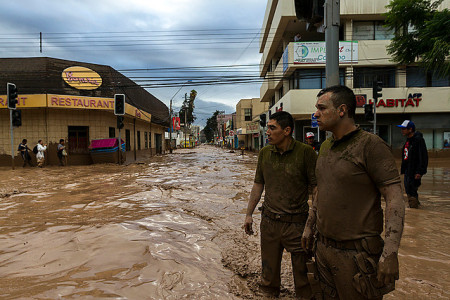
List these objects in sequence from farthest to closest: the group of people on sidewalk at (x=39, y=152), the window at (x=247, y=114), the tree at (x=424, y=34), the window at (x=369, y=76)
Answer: the window at (x=247, y=114) → the window at (x=369, y=76) → the group of people on sidewalk at (x=39, y=152) → the tree at (x=424, y=34)

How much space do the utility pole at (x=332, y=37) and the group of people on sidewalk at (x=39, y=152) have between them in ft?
53.9

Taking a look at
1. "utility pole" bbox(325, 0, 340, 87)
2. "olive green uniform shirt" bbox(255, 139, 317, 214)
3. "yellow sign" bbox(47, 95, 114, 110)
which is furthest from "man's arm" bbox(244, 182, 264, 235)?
"yellow sign" bbox(47, 95, 114, 110)

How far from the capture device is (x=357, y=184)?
185 centimetres

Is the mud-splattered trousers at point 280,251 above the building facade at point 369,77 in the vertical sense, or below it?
below

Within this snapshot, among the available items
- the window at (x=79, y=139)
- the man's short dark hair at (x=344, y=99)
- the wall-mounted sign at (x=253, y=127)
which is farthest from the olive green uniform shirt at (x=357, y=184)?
the wall-mounted sign at (x=253, y=127)

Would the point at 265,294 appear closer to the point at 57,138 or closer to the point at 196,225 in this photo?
the point at 196,225

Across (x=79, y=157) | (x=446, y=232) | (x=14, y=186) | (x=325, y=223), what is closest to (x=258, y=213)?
(x=446, y=232)

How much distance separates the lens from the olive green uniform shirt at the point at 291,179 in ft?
8.87

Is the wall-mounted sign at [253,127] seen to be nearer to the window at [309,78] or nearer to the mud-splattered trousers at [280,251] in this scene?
the window at [309,78]

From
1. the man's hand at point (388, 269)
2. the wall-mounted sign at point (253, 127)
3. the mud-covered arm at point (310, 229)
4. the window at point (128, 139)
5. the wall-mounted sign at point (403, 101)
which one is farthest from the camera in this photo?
the wall-mounted sign at point (253, 127)

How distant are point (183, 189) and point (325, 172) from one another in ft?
24.9

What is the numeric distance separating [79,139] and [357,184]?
65.7 ft

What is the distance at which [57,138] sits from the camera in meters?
18.6

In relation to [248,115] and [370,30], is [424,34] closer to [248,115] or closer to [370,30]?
[370,30]
